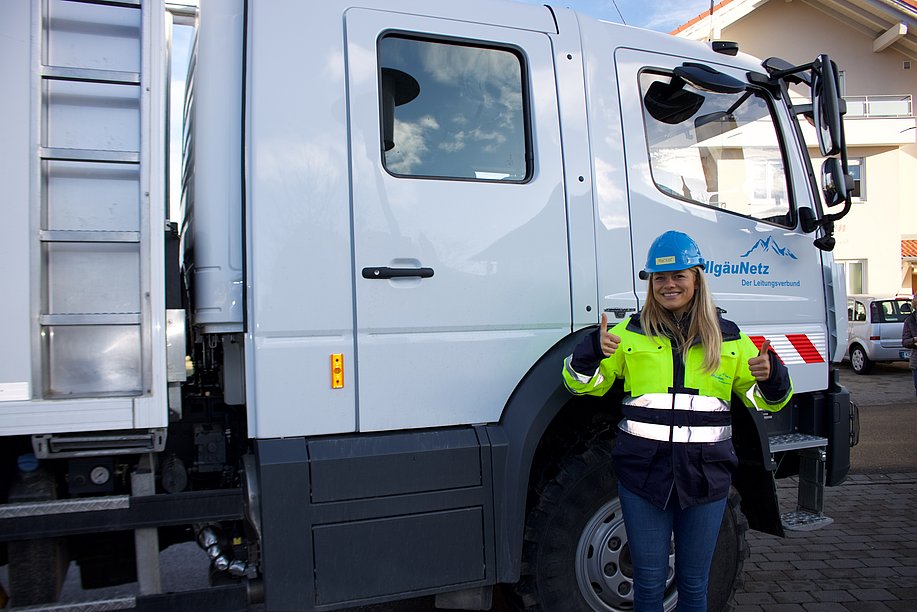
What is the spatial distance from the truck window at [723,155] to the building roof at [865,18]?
18.5m

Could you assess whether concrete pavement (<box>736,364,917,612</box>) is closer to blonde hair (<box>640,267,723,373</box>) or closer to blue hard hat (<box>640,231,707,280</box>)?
blonde hair (<box>640,267,723,373</box>)

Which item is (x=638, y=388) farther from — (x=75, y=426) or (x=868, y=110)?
(x=868, y=110)

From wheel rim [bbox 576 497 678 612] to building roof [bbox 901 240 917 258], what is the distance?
73.5ft

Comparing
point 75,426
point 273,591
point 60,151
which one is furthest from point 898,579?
point 60,151

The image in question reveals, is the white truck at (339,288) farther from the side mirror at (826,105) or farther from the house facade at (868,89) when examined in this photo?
the house facade at (868,89)

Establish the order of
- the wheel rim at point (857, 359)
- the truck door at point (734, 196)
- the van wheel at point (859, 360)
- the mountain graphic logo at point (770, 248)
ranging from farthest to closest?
the wheel rim at point (857, 359)
the van wheel at point (859, 360)
the mountain graphic logo at point (770, 248)
the truck door at point (734, 196)

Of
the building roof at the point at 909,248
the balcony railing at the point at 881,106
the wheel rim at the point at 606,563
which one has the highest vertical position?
the balcony railing at the point at 881,106

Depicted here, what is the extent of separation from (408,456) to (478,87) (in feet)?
5.07

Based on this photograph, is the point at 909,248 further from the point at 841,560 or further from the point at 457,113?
the point at 457,113

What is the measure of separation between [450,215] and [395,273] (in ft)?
1.08

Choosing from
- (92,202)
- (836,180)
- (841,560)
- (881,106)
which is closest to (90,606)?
(92,202)

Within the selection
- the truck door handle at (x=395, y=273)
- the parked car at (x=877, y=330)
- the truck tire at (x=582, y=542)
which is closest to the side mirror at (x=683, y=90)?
the truck door handle at (x=395, y=273)

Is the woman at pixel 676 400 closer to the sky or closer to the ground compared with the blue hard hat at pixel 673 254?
closer to the ground

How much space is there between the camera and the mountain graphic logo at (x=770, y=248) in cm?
338
